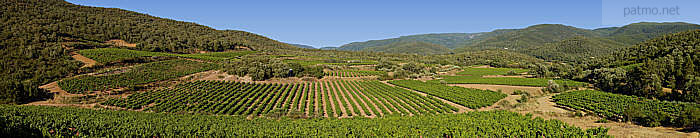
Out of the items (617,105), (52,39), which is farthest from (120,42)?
(617,105)

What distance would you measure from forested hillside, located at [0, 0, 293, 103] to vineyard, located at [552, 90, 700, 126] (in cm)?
7809

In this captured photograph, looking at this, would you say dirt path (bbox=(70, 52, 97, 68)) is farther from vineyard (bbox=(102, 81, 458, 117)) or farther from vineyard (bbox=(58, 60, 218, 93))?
vineyard (bbox=(102, 81, 458, 117))

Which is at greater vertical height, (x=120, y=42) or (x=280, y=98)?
(x=120, y=42)

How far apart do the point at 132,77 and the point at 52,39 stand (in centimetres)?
5012

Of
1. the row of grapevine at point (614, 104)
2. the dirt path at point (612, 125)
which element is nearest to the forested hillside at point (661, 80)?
the row of grapevine at point (614, 104)

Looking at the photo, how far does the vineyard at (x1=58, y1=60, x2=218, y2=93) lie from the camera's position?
43503mm

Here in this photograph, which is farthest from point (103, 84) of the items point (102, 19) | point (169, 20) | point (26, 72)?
point (169, 20)

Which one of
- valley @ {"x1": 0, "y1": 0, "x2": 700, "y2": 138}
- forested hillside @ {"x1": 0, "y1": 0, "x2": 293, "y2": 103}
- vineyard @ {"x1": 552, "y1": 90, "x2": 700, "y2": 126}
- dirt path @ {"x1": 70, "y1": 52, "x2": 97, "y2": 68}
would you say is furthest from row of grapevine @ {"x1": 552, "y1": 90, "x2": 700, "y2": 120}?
dirt path @ {"x1": 70, "y1": 52, "x2": 97, "y2": 68}

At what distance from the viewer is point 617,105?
3338 centimetres

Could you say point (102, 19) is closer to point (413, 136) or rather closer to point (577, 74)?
point (413, 136)

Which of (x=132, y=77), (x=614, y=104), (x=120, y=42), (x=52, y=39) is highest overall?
(x=120, y=42)

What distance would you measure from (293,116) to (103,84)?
38897 mm

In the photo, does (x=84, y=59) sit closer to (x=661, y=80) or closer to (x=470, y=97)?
(x=470, y=97)

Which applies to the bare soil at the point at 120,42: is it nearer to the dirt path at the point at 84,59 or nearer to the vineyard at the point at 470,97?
the dirt path at the point at 84,59
